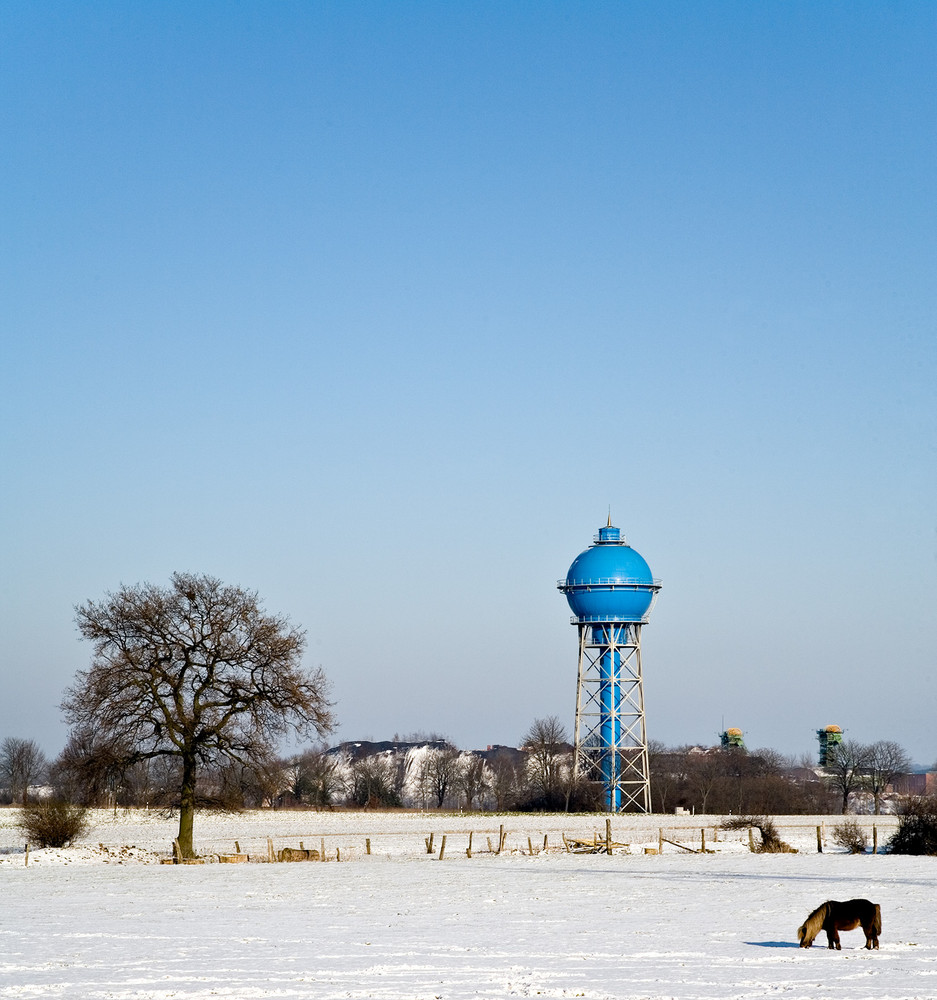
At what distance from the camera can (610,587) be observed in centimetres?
8188

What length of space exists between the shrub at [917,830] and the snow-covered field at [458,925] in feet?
9.27

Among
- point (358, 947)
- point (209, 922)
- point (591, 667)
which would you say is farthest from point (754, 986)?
point (591, 667)

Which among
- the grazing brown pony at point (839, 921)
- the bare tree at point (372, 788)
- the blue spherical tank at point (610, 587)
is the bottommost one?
the bare tree at point (372, 788)

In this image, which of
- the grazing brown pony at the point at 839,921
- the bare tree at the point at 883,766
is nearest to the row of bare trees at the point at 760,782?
the bare tree at the point at 883,766

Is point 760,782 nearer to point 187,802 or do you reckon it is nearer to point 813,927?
point 187,802

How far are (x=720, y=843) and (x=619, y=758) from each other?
32.5 m

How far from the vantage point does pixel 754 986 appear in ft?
59.8

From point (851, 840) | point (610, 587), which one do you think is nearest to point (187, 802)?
point (851, 840)

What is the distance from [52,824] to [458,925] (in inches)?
996

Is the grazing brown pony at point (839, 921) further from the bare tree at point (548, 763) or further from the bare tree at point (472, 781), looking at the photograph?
the bare tree at point (472, 781)

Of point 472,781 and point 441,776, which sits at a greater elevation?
point 441,776

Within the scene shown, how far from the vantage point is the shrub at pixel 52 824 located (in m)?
45.7

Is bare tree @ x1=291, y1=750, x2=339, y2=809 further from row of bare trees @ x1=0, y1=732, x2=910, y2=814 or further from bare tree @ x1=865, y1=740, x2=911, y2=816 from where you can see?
bare tree @ x1=865, y1=740, x2=911, y2=816

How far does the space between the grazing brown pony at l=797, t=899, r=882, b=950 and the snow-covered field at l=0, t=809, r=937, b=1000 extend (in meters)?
0.27
